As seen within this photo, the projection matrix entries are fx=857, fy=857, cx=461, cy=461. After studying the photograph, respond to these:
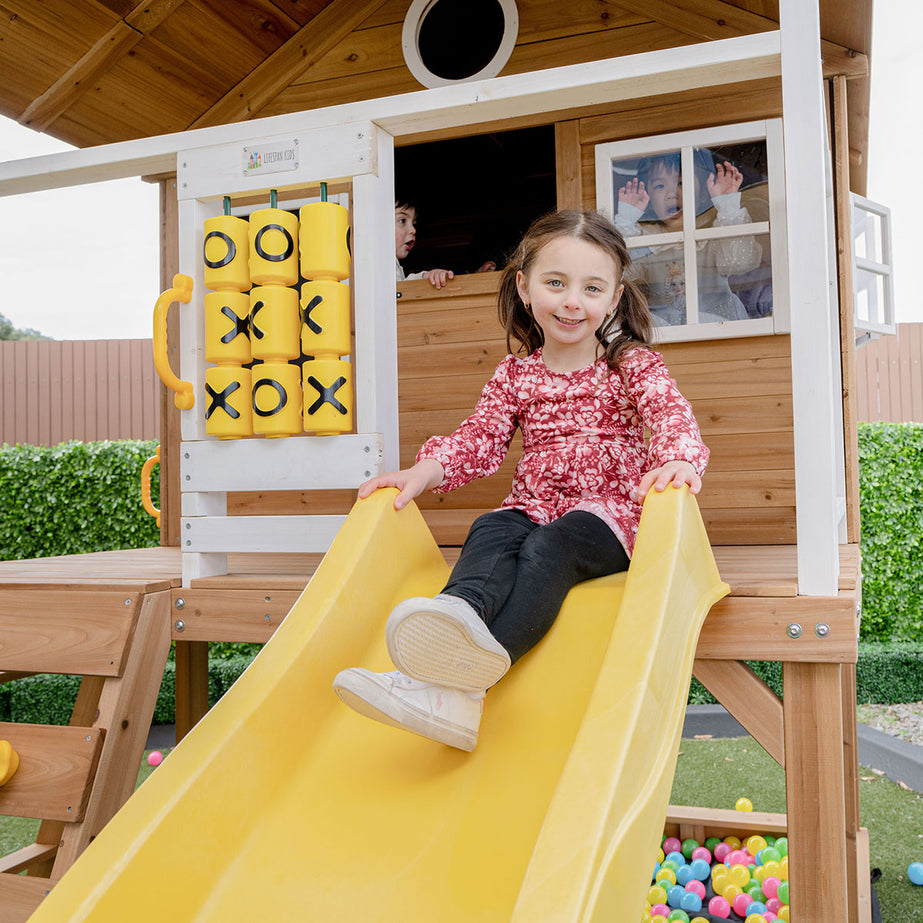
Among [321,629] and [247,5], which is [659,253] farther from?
[321,629]

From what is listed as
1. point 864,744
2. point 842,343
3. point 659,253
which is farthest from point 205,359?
point 864,744

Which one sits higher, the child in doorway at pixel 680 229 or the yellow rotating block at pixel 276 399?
the child in doorway at pixel 680 229

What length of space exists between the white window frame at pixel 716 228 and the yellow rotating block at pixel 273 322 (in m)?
1.68

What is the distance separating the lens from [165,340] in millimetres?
2135

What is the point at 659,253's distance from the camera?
347 cm

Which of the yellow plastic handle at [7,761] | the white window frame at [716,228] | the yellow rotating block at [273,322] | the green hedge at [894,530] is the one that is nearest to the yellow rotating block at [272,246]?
the yellow rotating block at [273,322]

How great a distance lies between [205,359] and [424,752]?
4.17 ft

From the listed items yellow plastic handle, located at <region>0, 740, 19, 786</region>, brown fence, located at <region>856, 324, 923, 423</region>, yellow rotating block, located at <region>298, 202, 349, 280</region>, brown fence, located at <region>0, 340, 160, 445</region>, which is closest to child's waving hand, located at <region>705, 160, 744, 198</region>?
yellow rotating block, located at <region>298, 202, 349, 280</region>

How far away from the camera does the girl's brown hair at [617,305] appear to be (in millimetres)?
2139

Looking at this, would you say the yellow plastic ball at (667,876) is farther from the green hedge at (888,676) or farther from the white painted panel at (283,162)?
the green hedge at (888,676)

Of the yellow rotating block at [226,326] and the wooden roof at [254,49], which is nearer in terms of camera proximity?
the yellow rotating block at [226,326]

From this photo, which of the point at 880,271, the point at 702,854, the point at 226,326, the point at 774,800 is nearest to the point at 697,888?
the point at 702,854

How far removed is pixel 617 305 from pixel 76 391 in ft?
34.8

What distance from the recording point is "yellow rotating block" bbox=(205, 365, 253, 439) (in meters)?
2.25
